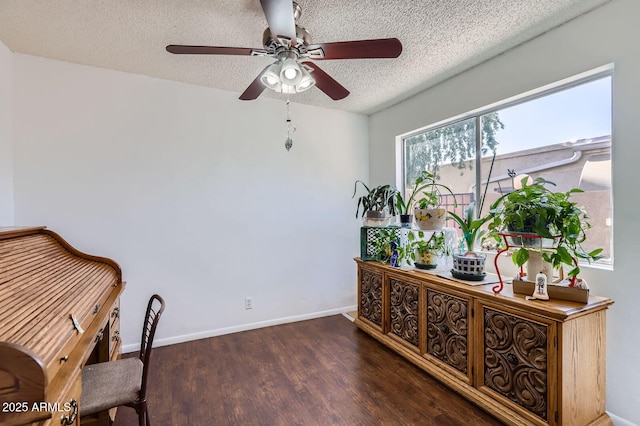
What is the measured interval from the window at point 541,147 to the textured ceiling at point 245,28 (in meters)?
0.49

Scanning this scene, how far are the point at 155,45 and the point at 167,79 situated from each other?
62 cm

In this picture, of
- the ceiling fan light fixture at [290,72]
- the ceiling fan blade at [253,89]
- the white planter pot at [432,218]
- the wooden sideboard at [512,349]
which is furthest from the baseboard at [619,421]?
the ceiling fan blade at [253,89]

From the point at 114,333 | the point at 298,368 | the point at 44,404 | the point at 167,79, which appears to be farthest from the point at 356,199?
the point at 44,404

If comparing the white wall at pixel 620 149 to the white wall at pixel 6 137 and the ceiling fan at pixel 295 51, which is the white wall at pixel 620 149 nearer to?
the ceiling fan at pixel 295 51

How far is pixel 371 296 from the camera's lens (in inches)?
117

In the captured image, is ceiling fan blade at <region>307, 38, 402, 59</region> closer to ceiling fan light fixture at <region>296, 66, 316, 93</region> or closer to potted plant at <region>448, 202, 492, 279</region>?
ceiling fan light fixture at <region>296, 66, 316, 93</region>

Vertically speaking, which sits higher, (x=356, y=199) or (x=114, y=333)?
(x=356, y=199)

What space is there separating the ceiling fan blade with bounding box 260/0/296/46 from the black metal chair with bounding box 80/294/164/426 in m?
1.48

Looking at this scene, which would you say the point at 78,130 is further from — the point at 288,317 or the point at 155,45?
the point at 288,317

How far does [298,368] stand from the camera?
7.90 feet

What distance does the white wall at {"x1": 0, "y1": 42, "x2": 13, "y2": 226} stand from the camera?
85.0 inches

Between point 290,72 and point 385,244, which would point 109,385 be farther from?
point 385,244

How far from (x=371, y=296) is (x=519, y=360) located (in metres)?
1.44

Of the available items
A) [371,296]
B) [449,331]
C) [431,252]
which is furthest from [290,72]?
[371,296]
